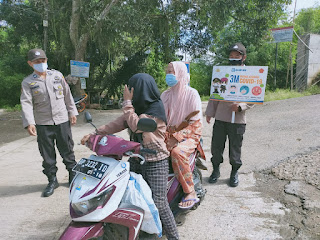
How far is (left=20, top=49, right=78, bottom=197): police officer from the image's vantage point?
3604 millimetres

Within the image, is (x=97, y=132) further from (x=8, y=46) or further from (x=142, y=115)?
(x=8, y=46)

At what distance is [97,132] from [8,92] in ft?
44.8

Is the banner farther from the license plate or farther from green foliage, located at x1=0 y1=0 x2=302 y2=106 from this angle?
green foliage, located at x1=0 y1=0 x2=302 y2=106

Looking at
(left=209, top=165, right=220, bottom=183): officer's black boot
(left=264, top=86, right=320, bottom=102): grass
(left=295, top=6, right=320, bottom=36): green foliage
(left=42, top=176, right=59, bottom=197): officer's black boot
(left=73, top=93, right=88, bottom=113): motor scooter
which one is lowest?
(left=42, top=176, right=59, bottom=197): officer's black boot

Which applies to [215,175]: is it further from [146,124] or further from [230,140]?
[146,124]

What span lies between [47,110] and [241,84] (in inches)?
104

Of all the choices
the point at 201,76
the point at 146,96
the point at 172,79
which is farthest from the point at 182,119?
the point at 201,76

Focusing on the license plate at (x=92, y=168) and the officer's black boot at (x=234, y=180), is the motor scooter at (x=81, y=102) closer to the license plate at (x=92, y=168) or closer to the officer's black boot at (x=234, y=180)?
the officer's black boot at (x=234, y=180)

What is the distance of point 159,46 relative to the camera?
12.8 metres

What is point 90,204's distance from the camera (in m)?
1.95

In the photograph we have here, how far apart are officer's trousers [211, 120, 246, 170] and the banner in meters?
0.37

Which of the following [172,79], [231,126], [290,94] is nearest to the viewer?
[172,79]

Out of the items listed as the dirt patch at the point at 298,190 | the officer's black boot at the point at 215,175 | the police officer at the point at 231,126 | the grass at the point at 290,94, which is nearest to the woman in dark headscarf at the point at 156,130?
the dirt patch at the point at 298,190

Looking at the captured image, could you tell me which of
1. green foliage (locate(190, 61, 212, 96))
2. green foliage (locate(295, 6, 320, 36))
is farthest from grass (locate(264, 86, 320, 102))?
green foliage (locate(295, 6, 320, 36))
